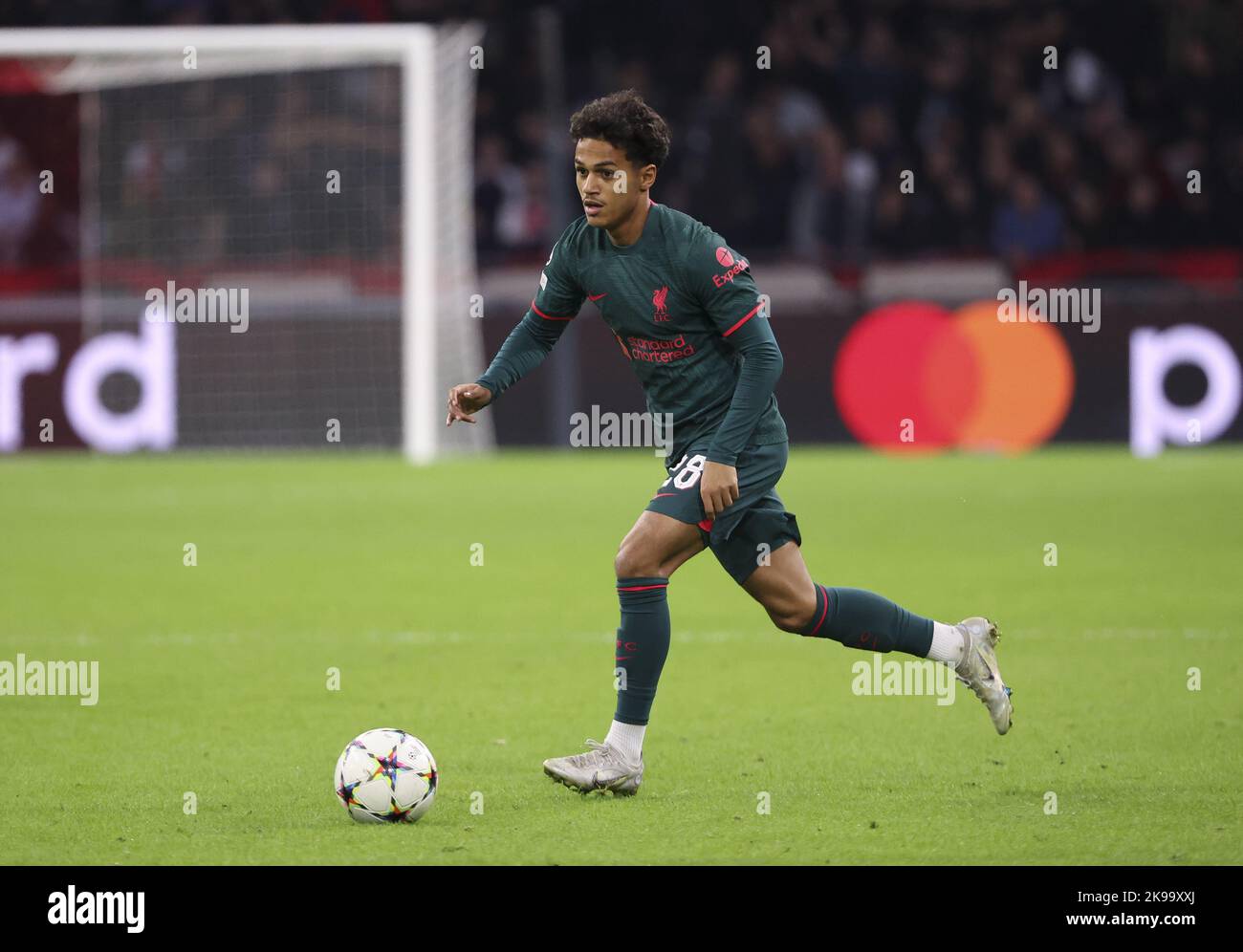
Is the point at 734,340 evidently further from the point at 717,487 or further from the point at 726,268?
the point at 717,487

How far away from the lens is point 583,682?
23.0 feet

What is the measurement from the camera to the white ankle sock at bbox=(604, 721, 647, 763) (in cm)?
515

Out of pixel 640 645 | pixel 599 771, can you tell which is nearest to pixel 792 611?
pixel 640 645

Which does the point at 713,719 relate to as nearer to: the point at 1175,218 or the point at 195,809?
the point at 195,809

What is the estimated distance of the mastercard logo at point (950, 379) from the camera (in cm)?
1639

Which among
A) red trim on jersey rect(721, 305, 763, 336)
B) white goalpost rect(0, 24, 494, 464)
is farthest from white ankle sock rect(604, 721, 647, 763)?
white goalpost rect(0, 24, 494, 464)

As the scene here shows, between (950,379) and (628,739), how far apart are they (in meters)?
11.9

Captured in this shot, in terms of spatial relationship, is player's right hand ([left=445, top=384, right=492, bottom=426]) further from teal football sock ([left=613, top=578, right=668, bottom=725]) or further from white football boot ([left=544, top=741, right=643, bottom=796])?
white football boot ([left=544, top=741, right=643, bottom=796])

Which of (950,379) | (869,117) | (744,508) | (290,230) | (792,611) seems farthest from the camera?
(869,117)

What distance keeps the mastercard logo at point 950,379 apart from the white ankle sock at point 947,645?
1111cm

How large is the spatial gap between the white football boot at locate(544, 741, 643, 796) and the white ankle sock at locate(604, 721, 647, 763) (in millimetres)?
13

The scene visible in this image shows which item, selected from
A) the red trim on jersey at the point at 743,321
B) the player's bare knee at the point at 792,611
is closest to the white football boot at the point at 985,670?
the player's bare knee at the point at 792,611

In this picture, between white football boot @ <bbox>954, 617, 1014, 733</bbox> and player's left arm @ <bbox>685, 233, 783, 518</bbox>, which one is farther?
white football boot @ <bbox>954, 617, 1014, 733</bbox>

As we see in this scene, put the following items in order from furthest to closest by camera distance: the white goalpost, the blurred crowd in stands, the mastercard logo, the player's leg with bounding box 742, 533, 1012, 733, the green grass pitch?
1. the blurred crowd in stands
2. the white goalpost
3. the mastercard logo
4. the player's leg with bounding box 742, 533, 1012, 733
5. the green grass pitch
